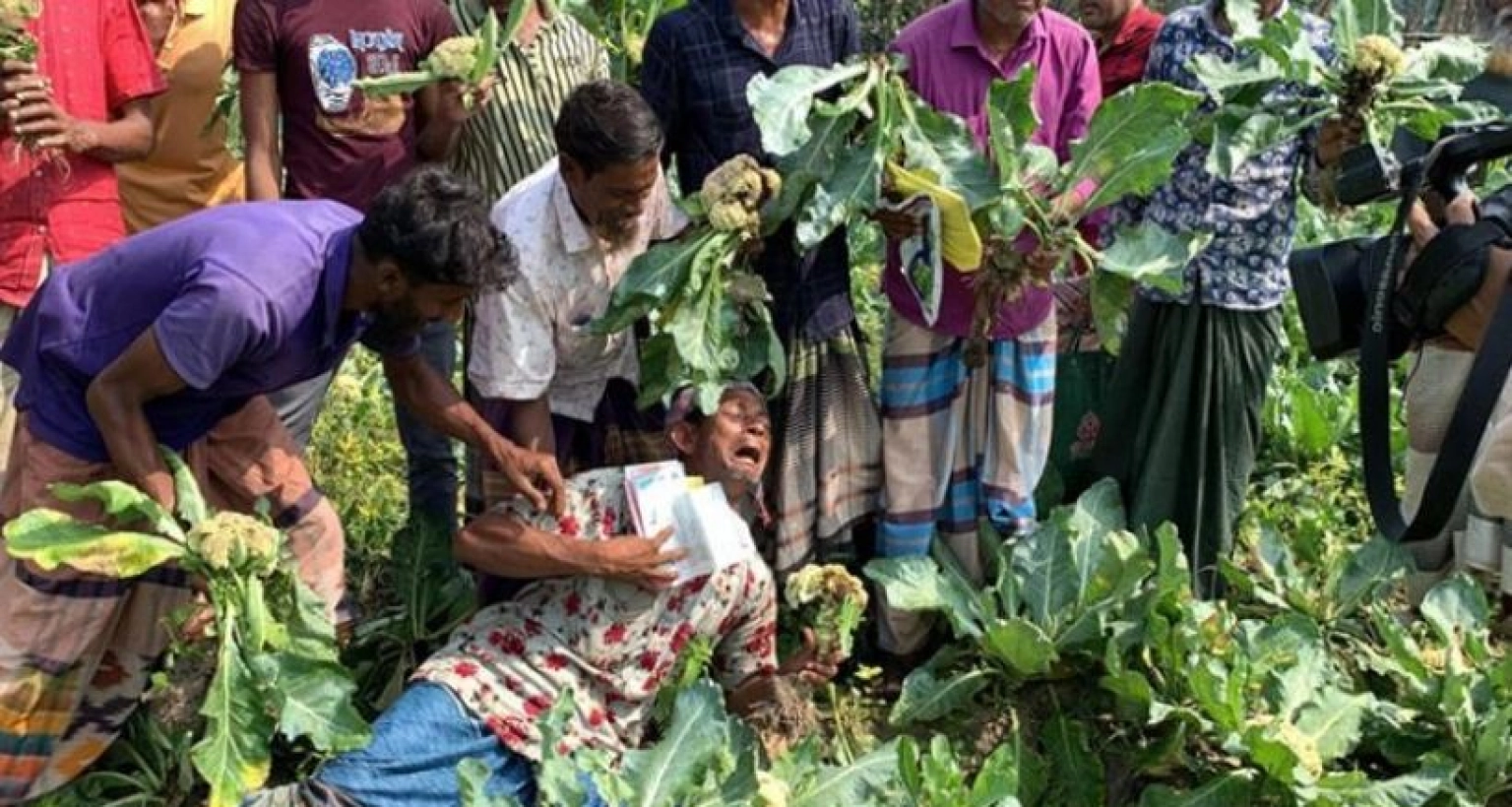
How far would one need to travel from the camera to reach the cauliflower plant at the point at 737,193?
331 centimetres

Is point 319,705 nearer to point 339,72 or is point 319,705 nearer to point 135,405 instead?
point 135,405

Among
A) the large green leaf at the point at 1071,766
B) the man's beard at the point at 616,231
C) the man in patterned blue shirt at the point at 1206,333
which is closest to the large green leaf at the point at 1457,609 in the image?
the man in patterned blue shirt at the point at 1206,333

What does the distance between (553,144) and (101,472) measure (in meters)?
1.35

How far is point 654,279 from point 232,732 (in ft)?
4.01

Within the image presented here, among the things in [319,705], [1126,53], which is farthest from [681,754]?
[1126,53]

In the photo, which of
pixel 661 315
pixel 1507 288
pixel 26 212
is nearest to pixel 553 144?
pixel 661 315

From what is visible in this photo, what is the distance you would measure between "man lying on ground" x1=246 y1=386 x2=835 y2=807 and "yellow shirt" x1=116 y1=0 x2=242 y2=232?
155 cm

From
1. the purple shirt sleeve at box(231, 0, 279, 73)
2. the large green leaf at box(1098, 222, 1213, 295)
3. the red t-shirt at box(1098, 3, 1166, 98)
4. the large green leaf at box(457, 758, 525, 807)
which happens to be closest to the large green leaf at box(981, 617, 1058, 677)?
the large green leaf at box(1098, 222, 1213, 295)

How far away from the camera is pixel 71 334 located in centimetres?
308

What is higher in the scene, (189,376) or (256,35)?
(256,35)

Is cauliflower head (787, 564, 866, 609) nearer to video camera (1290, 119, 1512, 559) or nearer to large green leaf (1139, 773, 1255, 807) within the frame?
large green leaf (1139, 773, 1255, 807)

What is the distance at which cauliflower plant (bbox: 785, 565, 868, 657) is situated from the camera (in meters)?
3.43

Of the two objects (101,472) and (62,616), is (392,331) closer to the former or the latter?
(101,472)

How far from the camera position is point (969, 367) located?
3.85 metres
